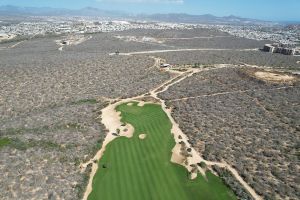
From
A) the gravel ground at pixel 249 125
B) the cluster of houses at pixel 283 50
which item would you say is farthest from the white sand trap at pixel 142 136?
the cluster of houses at pixel 283 50

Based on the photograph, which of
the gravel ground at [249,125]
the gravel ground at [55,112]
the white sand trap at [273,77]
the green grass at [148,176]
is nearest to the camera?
the green grass at [148,176]

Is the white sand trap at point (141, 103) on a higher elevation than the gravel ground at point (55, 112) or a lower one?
higher

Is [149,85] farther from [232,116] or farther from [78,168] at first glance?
[78,168]

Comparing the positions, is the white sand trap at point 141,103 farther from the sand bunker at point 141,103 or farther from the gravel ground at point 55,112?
the gravel ground at point 55,112

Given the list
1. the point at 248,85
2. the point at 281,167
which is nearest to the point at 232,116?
the point at 281,167

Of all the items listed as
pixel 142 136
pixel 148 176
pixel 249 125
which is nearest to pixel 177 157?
pixel 148 176

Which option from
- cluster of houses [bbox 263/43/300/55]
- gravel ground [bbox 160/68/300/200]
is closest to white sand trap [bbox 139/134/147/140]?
gravel ground [bbox 160/68/300/200]
